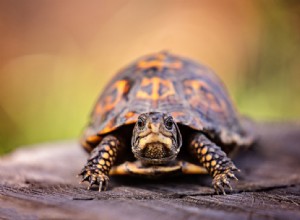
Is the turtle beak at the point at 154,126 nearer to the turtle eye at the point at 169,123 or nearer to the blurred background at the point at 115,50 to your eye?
the turtle eye at the point at 169,123

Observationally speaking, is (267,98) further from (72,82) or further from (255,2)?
(72,82)

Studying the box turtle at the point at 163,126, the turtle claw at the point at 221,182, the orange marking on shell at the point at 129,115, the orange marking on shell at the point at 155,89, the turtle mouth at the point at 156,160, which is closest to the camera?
the turtle claw at the point at 221,182

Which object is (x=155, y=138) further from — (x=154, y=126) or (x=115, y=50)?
(x=115, y=50)

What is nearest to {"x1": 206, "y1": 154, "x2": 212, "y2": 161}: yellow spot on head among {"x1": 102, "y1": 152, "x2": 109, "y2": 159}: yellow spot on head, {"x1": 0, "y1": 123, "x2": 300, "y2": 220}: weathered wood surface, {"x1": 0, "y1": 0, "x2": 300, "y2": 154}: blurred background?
{"x1": 0, "y1": 123, "x2": 300, "y2": 220}: weathered wood surface

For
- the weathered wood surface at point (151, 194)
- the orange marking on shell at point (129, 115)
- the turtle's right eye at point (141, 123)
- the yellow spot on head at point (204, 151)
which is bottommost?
the weathered wood surface at point (151, 194)

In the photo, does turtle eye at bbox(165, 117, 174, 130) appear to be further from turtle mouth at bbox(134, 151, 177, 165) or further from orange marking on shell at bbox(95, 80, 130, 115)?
orange marking on shell at bbox(95, 80, 130, 115)

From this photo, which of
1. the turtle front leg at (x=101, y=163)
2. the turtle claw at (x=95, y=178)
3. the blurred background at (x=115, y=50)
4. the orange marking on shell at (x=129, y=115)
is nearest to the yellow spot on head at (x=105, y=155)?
the turtle front leg at (x=101, y=163)
